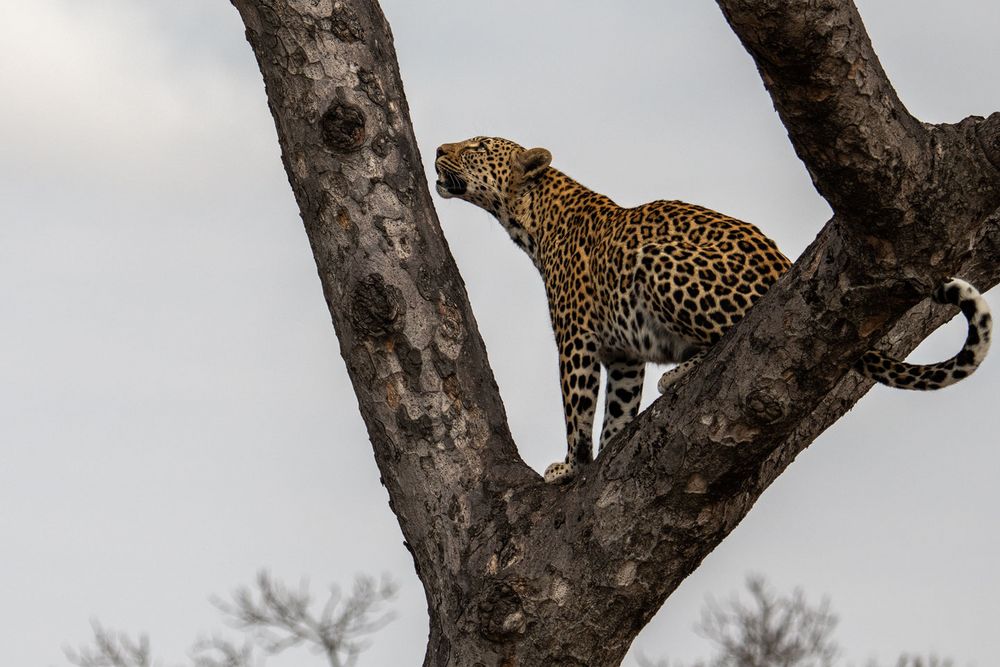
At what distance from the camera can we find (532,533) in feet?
21.1

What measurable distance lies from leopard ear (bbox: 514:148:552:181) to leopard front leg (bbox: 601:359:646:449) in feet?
5.08

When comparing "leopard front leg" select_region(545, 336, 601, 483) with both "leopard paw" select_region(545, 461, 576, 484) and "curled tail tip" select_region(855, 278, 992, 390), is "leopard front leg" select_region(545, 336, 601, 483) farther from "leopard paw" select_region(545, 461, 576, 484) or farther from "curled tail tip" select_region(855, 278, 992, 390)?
"curled tail tip" select_region(855, 278, 992, 390)

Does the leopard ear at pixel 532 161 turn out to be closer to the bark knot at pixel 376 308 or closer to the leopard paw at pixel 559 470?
the leopard paw at pixel 559 470

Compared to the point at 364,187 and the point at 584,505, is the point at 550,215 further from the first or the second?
the point at 584,505

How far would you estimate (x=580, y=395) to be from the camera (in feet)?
26.5

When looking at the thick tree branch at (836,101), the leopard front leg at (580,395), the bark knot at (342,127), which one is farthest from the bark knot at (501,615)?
the thick tree branch at (836,101)

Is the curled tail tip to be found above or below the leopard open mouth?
below

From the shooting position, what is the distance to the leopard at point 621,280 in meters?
6.96

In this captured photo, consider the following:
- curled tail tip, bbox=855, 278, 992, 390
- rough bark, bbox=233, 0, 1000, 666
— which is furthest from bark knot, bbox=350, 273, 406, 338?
curled tail tip, bbox=855, 278, 992, 390

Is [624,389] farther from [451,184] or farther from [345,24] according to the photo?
[345,24]

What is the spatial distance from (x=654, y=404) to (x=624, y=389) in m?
2.82

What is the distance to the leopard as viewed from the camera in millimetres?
6957

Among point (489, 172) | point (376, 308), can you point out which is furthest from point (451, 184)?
point (376, 308)

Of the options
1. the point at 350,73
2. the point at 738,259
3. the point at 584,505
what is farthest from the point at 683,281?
the point at 350,73
